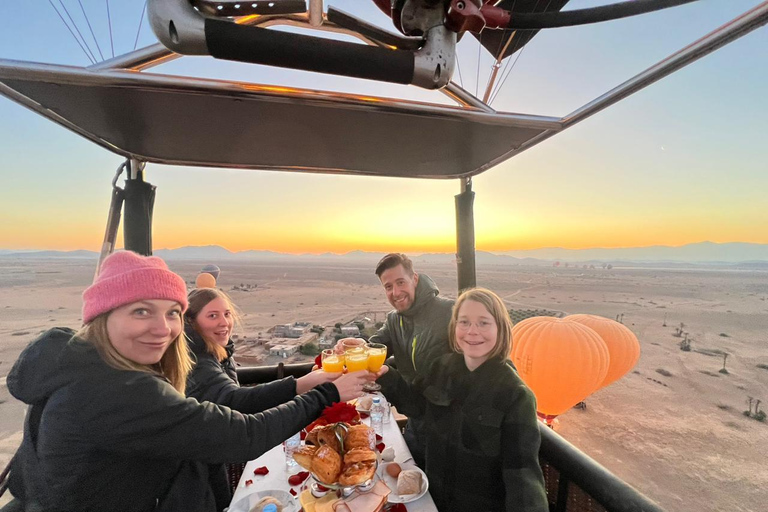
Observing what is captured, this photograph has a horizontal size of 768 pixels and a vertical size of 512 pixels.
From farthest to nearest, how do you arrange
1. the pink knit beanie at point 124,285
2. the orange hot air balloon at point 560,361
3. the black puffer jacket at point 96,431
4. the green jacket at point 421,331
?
the orange hot air balloon at point 560,361 → the green jacket at point 421,331 → the pink knit beanie at point 124,285 → the black puffer jacket at point 96,431

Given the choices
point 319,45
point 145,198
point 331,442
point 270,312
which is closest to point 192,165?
point 145,198

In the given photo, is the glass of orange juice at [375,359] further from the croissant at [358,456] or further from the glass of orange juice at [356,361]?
the croissant at [358,456]

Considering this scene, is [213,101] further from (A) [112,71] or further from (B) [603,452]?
(B) [603,452]

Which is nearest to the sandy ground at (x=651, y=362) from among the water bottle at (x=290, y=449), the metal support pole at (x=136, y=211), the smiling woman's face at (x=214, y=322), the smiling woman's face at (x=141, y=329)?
the metal support pole at (x=136, y=211)

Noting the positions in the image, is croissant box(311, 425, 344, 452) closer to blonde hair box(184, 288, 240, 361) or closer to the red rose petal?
the red rose petal

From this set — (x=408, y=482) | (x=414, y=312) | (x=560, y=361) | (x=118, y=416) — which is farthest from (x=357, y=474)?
(x=560, y=361)
